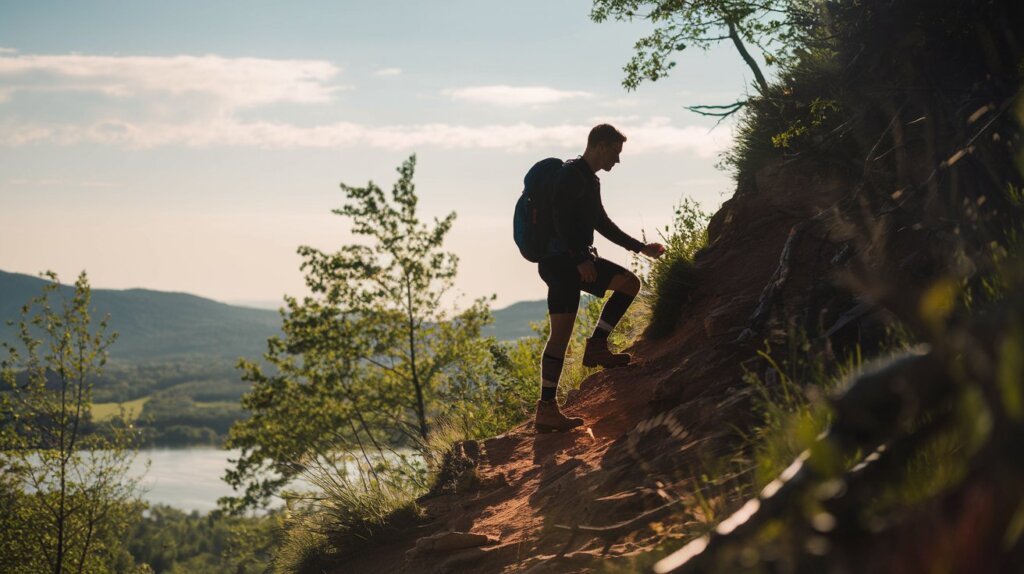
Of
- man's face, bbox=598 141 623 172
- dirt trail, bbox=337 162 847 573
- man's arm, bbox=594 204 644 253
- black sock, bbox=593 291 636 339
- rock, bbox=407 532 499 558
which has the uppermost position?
man's face, bbox=598 141 623 172

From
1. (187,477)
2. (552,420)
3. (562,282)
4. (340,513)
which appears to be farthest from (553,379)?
(187,477)

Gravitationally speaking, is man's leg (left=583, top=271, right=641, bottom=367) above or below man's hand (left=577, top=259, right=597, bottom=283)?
below

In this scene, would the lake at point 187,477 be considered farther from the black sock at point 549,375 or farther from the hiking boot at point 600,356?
the black sock at point 549,375

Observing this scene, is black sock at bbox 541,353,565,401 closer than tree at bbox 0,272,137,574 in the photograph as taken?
Yes

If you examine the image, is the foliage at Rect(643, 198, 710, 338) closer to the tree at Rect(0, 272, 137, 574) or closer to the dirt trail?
the dirt trail

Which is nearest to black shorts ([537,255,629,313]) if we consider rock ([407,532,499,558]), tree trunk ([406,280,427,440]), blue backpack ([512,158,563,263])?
blue backpack ([512,158,563,263])

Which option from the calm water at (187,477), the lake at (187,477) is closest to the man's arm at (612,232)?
the lake at (187,477)

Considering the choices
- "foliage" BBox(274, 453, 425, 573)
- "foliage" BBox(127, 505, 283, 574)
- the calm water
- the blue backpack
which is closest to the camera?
"foliage" BBox(274, 453, 425, 573)

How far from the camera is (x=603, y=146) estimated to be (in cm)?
684

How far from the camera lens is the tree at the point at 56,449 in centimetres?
2517

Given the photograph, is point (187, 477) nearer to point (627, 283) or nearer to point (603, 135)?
point (627, 283)

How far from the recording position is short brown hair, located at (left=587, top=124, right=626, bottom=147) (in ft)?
22.4

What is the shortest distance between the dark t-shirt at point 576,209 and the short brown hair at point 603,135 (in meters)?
0.18

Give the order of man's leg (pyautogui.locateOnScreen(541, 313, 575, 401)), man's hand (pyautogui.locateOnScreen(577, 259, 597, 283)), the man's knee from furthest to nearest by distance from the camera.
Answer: the man's knee → man's leg (pyautogui.locateOnScreen(541, 313, 575, 401)) → man's hand (pyautogui.locateOnScreen(577, 259, 597, 283))
